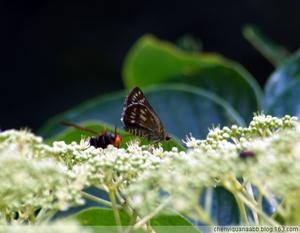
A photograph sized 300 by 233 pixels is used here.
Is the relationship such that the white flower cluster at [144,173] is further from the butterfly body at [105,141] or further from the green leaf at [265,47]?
the green leaf at [265,47]

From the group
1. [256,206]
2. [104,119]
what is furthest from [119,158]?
[104,119]

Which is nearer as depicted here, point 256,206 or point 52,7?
point 256,206

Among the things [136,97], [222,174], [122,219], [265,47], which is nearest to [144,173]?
[222,174]

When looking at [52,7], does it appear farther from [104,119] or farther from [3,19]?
[104,119]

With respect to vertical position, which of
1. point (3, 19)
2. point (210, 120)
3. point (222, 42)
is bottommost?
point (210, 120)

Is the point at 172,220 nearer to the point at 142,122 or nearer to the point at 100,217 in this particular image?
the point at 100,217

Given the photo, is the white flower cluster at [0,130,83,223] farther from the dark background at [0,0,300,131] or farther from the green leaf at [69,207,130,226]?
the dark background at [0,0,300,131]

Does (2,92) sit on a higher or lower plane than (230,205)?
higher
